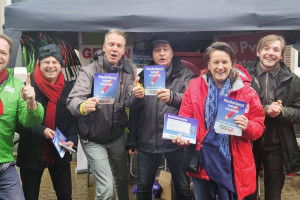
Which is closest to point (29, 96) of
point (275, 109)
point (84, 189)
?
point (275, 109)

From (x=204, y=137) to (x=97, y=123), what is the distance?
0.97 meters

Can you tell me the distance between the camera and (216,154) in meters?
2.56

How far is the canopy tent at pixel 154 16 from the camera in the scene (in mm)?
3223

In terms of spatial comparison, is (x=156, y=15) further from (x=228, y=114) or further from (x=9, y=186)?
(x=9, y=186)

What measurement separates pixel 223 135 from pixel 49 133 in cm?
149

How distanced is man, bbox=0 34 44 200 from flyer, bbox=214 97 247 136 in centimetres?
141

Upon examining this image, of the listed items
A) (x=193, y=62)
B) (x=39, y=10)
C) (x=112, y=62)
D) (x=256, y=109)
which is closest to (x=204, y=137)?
(x=256, y=109)

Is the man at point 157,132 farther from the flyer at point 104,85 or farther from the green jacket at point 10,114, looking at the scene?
the green jacket at point 10,114

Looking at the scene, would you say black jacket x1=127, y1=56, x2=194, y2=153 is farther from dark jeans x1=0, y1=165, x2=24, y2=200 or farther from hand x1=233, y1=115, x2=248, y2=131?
dark jeans x1=0, y1=165, x2=24, y2=200

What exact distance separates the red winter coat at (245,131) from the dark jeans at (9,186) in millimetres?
1391

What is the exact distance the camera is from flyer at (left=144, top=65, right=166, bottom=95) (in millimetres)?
2990

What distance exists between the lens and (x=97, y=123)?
297cm

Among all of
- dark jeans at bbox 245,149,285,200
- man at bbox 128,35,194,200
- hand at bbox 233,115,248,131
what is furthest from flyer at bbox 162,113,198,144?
dark jeans at bbox 245,149,285,200

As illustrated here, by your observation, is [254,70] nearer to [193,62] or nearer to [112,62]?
[112,62]
